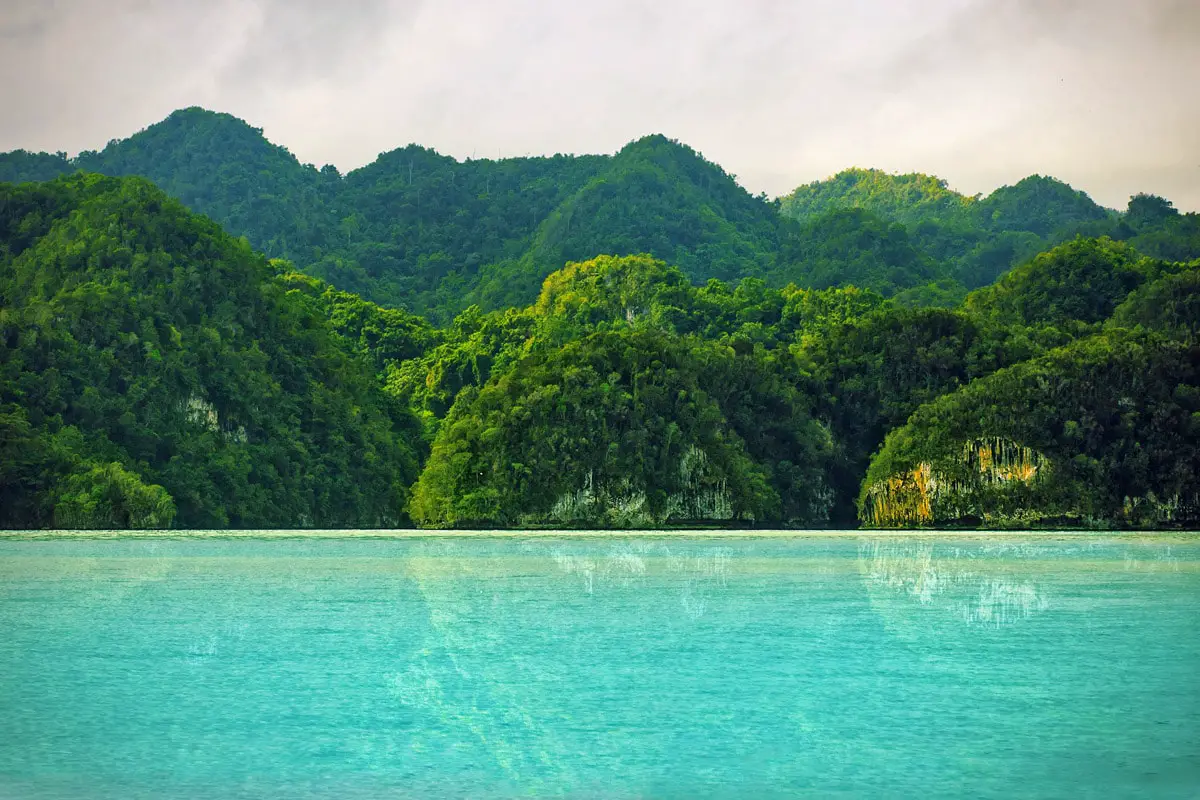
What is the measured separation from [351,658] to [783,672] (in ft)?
16.9

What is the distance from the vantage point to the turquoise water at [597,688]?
11.2m

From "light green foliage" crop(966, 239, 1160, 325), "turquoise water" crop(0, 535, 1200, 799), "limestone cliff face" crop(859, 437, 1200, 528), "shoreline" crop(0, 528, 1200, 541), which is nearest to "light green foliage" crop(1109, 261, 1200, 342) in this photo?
"light green foliage" crop(966, 239, 1160, 325)

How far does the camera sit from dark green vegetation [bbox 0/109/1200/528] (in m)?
66.4

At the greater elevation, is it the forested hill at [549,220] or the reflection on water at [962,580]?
the forested hill at [549,220]

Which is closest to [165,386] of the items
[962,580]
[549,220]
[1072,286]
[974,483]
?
[974,483]

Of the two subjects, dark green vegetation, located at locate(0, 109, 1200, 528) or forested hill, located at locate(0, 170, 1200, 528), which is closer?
forested hill, located at locate(0, 170, 1200, 528)

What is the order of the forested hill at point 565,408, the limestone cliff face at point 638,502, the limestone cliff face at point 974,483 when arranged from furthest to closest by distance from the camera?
the limestone cliff face at point 638,502 < the forested hill at point 565,408 < the limestone cliff face at point 974,483

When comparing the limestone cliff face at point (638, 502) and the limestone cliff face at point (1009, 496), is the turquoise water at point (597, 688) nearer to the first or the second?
the limestone cliff face at point (1009, 496)

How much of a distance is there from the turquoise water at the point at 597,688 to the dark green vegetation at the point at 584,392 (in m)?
37.4

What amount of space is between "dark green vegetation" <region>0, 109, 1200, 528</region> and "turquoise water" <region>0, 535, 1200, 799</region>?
37.4 m

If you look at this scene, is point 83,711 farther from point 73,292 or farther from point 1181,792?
point 73,292

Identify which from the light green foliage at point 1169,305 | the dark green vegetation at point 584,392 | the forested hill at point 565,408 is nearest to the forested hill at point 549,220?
the dark green vegetation at point 584,392

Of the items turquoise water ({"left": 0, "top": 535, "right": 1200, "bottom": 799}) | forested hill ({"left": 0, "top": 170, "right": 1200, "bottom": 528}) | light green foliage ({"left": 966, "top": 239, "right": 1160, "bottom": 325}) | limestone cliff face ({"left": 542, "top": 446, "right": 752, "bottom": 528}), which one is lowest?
turquoise water ({"left": 0, "top": 535, "right": 1200, "bottom": 799})

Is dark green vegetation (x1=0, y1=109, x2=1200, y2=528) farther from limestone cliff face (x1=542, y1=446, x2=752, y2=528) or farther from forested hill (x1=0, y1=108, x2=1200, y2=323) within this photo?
forested hill (x1=0, y1=108, x2=1200, y2=323)
